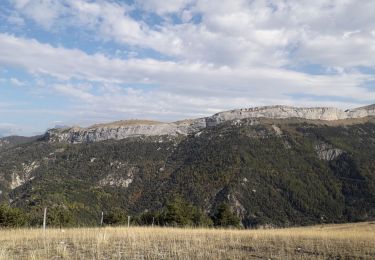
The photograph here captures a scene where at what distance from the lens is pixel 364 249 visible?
15.4 metres

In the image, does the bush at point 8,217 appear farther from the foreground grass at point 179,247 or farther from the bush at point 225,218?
the bush at point 225,218

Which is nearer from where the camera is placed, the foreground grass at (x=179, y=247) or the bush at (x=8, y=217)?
the foreground grass at (x=179, y=247)

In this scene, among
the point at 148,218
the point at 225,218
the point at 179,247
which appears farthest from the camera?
the point at 148,218

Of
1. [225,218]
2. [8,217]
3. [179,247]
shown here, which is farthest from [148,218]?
[179,247]

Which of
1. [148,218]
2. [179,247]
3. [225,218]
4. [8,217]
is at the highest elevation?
[179,247]

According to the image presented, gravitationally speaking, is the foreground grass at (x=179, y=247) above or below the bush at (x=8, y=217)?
above

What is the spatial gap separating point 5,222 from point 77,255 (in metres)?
30.4

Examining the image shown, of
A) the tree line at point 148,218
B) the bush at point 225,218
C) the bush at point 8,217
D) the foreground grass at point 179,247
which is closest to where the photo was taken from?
the foreground grass at point 179,247

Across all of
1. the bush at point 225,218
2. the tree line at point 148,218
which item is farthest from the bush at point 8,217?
the bush at point 225,218

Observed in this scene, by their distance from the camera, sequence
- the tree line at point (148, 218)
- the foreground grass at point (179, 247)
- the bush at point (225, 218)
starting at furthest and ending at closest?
the bush at point (225, 218) → the tree line at point (148, 218) → the foreground grass at point (179, 247)

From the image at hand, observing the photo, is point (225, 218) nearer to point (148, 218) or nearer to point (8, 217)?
point (148, 218)

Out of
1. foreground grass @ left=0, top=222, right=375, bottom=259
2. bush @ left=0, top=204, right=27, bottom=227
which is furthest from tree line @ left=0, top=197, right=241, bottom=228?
foreground grass @ left=0, top=222, right=375, bottom=259

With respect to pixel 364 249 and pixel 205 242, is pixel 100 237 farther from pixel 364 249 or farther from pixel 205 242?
pixel 364 249

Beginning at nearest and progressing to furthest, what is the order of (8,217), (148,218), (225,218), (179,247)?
(179,247)
(8,217)
(225,218)
(148,218)
